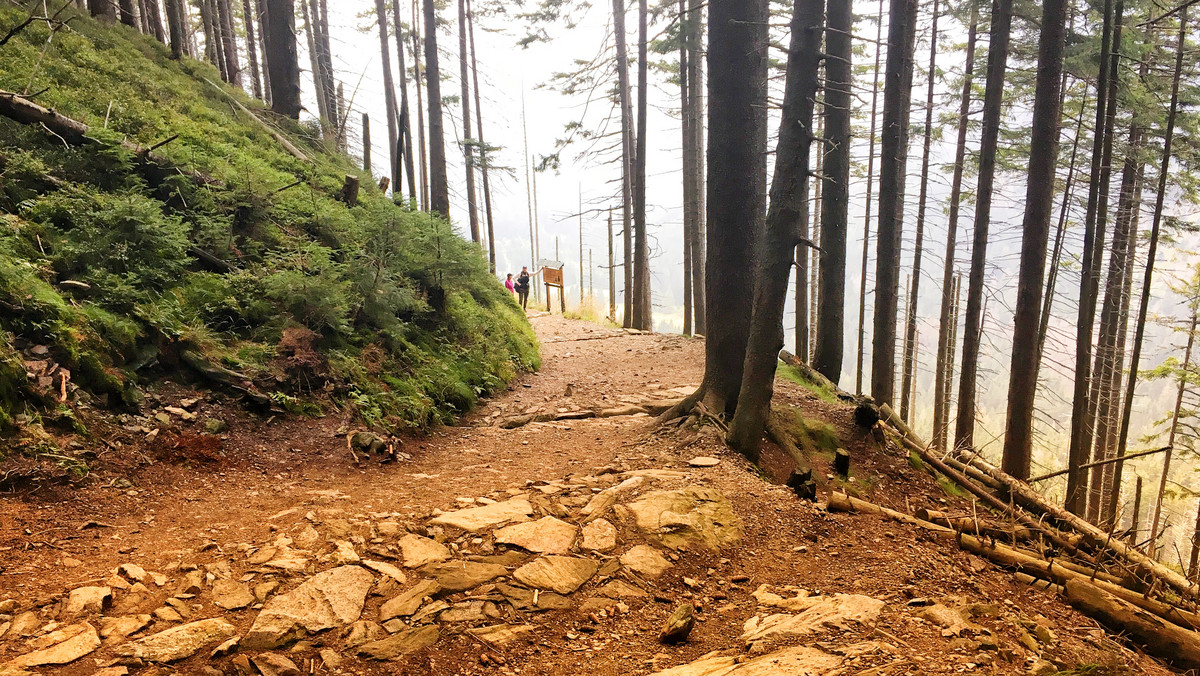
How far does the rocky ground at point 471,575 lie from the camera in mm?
2264

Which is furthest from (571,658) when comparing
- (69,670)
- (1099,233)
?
(1099,233)

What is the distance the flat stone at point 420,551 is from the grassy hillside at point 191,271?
230 centimetres

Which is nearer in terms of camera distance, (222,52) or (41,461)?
(41,461)

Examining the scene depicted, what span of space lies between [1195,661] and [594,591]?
10.3 ft

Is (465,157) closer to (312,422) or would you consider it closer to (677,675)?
(312,422)

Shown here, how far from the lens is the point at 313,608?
2.53m

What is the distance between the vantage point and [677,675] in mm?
2234

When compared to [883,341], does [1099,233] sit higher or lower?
higher

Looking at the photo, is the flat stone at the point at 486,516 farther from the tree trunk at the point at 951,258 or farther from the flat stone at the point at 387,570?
the tree trunk at the point at 951,258

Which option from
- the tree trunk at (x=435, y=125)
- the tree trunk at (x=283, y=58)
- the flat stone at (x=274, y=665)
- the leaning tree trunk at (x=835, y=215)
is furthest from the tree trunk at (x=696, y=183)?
the flat stone at (x=274, y=665)

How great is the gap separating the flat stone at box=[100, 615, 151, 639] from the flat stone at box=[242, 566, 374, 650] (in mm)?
430

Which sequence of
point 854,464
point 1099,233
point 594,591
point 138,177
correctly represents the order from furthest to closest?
1. point 1099,233
2. point 854,464
3. point 138,177
4. point 594,591

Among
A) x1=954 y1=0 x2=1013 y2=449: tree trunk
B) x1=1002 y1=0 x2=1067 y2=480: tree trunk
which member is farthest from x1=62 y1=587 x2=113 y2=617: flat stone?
x1=954 y1=0 x2=1013 y2=449: tree trunk

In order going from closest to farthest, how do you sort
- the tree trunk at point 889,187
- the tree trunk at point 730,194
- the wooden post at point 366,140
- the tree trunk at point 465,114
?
1. the tree trunk at point 730,194
2. the tree trunk at point 889,187
3. the wooden post at point 366,140
4. the tree trunk at point 465,114
